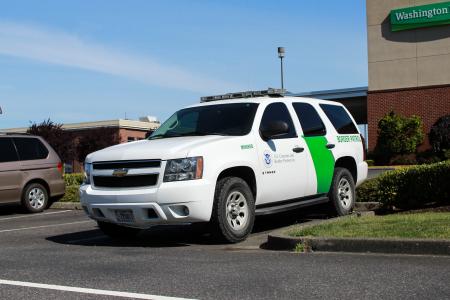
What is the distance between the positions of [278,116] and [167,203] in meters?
2.46

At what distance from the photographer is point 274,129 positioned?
806 centimetres

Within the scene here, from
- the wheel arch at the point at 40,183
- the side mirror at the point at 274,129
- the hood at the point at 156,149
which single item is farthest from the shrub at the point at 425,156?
the hood at the point at 156,149

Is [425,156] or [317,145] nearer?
[317,145]

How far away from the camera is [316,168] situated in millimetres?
9070

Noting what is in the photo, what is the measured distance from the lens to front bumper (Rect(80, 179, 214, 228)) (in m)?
7.15

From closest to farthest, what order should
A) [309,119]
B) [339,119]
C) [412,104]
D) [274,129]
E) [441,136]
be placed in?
[274,129]
[309,119]
[339,119]
[441,136]
[412,104]

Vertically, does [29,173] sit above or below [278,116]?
below

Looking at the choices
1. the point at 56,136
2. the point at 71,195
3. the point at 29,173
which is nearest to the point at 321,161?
the point at 29,173

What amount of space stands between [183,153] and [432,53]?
2776 cm

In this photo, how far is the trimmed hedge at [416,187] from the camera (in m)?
9.65

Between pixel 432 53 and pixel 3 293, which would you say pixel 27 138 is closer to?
pixel 3 293

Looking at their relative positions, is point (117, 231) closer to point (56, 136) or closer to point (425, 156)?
point (425, 156)

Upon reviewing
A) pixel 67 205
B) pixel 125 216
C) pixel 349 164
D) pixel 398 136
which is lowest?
pixel 67 205

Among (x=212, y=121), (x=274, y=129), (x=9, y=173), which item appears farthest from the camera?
(x=9, y=173)
